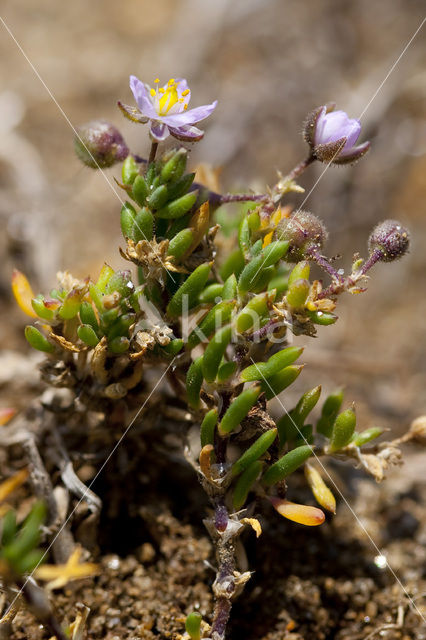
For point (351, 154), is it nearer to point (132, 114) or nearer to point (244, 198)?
point (244, 198)

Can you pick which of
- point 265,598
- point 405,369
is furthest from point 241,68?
point 265,598

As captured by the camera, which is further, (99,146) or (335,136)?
(99,146)

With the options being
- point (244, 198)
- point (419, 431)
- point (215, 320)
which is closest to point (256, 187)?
point (244, 198)

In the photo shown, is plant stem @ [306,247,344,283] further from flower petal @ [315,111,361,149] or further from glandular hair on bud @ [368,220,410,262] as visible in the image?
flower petal @ [315,111,361,149]

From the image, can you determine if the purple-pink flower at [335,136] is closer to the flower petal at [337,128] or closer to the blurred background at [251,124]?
the flower petal at [337,128]

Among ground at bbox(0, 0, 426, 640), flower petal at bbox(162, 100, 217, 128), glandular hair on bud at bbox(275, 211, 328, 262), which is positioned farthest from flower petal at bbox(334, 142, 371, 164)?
ground at bbox(0, 0, 426, 640)
